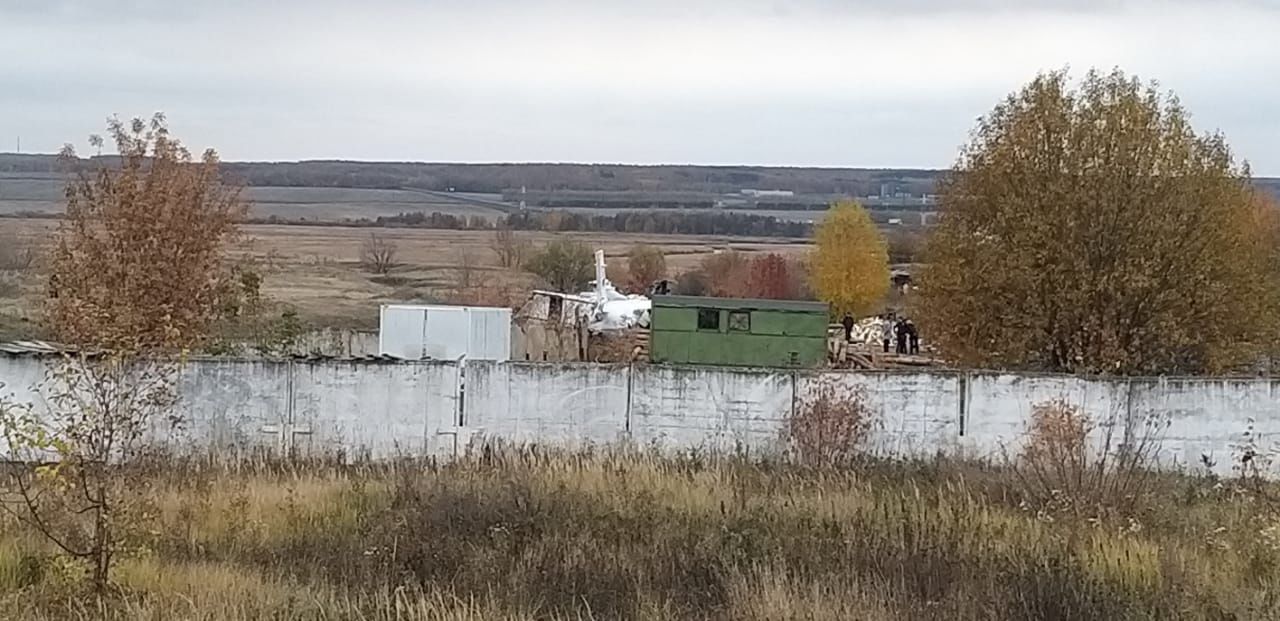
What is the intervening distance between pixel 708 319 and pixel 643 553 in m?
25.5

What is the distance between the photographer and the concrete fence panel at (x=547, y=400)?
20.7 metres

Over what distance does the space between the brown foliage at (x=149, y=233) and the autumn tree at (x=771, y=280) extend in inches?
2084

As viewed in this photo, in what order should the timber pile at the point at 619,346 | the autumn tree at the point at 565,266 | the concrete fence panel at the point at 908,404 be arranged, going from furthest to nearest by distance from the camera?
the autumn tree at the point at 565,266 < the timber pile at the point at 619,346 < the concrete fence panel at the point at 908,404

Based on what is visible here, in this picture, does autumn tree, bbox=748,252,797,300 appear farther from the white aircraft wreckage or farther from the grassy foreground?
the grassy foreground

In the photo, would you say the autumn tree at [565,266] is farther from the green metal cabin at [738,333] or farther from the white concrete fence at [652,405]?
the white concrete fence at [652,405]

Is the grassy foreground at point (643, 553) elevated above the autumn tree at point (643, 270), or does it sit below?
below

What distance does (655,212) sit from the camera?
192250 mm

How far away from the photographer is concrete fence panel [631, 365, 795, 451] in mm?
20406

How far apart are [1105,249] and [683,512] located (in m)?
25.7

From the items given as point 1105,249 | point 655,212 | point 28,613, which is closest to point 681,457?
point 28,613

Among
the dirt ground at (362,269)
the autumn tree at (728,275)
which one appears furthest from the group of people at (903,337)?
the autumn tree at (728,275)

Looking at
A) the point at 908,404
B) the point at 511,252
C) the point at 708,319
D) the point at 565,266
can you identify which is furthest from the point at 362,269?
the point at 908,404

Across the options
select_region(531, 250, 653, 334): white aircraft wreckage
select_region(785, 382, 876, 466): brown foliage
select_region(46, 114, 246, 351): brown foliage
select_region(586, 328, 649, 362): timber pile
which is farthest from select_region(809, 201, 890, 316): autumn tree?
select_region(785, 382, 876, 466): brown foliage

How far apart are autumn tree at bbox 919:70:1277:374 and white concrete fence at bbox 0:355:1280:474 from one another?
12.9m
